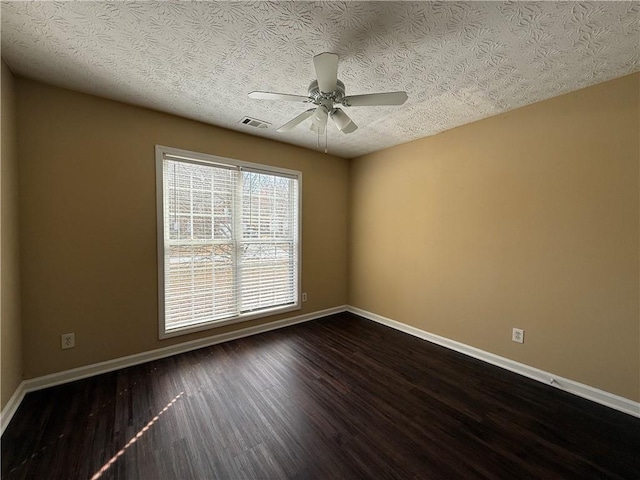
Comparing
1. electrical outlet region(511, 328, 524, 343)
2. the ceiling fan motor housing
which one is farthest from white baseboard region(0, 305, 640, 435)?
the ceiling fan motor housing

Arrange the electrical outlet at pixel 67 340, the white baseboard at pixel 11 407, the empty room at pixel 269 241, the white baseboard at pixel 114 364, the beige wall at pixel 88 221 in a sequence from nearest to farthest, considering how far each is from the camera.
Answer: the empty room at pixel 269 241
the white baseboard at pixel 11 407
the white baseboard at pixel 114 364
the beige wall at pixel 88 221
the electrical outlet at pixel 67 340

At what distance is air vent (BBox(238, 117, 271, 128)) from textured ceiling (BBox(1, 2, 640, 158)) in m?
0.33

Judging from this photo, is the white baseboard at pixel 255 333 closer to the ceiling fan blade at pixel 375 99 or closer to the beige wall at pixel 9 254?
the beige wall at pixel 9 254

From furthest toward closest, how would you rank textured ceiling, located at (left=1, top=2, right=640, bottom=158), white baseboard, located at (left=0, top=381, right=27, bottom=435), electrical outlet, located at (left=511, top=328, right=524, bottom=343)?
electrical outlet, located at (left=511, top=328, right=524, bottom=343) → white baseboard, located at (left=0, top=381, right=27, bottom=435) → textured ceiling, located at (left=1, top=2, right=640, bottom=158)

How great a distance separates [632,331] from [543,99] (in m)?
2.02

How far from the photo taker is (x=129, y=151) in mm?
2459

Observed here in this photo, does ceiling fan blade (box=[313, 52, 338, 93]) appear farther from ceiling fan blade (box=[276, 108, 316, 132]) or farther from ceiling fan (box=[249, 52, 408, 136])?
ceiling fan blade (box=[276, 108, 316, 132])

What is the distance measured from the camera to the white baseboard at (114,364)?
6.11 feet

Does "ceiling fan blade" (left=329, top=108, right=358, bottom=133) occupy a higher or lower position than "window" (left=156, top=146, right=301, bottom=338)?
higher

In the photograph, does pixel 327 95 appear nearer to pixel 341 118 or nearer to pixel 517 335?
pixel 341 118

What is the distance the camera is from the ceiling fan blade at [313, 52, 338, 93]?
140cm

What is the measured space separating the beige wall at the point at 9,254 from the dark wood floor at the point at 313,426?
33 cm

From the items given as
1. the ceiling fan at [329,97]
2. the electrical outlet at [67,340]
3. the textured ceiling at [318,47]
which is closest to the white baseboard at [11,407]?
the electrical outlet at [67,340]

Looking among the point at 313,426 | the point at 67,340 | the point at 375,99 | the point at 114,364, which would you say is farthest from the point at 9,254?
the point at 375,99
